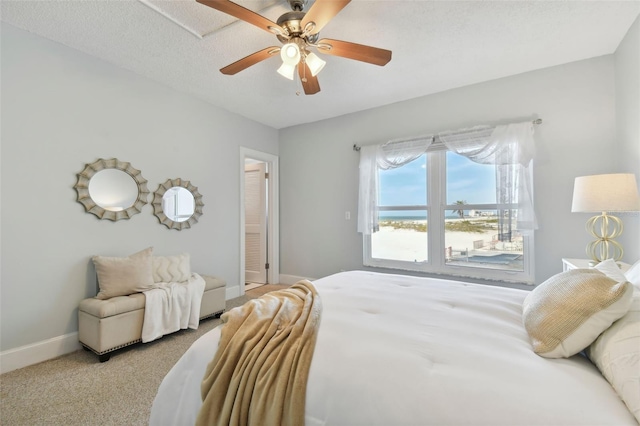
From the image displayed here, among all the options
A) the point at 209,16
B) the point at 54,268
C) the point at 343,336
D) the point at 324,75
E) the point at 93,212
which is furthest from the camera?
the point at 324,75

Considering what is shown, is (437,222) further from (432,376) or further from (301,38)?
(432,376)

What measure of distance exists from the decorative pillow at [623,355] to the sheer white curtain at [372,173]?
274 centimetres

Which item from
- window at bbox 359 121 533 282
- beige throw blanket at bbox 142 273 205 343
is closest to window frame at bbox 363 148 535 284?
window at bbox 359 121 533 282

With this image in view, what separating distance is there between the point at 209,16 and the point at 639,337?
2793mm

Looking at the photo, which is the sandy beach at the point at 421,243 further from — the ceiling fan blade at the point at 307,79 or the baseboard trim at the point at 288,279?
the ceiling fan blade at the point at 307,79

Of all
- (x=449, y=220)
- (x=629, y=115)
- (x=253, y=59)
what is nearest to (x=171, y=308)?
(x=253, y=59)

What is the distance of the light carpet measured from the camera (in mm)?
1611

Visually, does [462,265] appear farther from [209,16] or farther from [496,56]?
[209,16]

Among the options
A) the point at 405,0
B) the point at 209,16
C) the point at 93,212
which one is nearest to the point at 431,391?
the point at 405,0

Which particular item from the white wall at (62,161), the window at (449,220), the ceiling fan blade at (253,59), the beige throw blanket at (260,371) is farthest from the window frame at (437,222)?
the white wall at (62,161)

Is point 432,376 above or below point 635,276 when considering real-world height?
below

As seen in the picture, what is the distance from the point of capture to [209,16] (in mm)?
2025

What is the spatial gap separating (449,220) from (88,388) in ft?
11.9

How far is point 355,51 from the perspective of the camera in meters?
1.91
